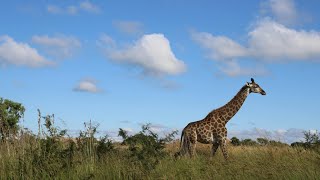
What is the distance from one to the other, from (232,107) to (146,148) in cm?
591

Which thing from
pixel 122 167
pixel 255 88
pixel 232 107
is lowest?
pixel 122 167

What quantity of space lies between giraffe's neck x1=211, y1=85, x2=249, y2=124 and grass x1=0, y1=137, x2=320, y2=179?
452 cm

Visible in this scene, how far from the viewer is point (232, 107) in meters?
18.1

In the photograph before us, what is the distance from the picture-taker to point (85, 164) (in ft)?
38.4

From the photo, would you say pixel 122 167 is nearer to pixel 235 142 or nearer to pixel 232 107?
pixel 232 107

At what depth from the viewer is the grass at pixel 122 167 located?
9.77 meters

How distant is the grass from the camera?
32.1 feet

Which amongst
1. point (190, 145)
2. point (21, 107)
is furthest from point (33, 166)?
point (21, 107)

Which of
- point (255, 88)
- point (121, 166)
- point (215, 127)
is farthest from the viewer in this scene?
point (255, 88)

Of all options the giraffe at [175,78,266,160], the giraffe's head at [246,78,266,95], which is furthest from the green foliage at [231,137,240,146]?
the giraffe's head at [246,78,266,95]

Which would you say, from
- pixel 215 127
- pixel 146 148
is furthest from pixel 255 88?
pixel 146 148

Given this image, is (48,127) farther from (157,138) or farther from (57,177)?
(157,138)

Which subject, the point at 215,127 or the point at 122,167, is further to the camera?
the point at 215,127

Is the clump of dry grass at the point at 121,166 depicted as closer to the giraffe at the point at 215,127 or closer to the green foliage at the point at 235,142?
the giraffe at the point at 215,127
